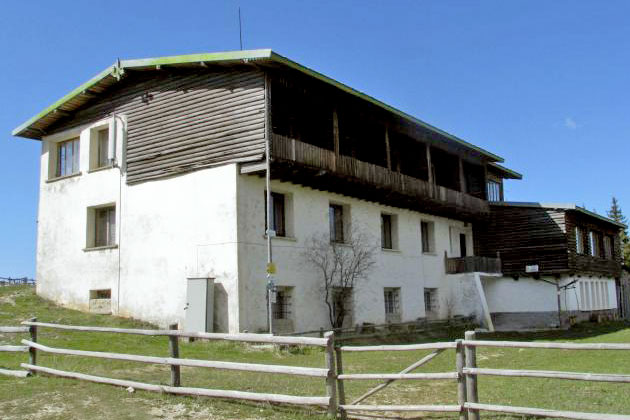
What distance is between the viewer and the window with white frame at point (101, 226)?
2356 centimetres

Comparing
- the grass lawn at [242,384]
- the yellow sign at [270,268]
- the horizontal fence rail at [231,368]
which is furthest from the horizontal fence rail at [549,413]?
the yellow sign at [270,268]

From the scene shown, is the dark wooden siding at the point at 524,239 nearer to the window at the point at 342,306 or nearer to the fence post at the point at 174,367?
the window at the point at 342,306

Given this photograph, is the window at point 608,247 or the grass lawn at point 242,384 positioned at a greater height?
the window at point 608,247

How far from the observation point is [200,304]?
19.0 meters

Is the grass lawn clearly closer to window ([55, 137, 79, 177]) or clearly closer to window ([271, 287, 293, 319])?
window ([271, 287, 293, 319])

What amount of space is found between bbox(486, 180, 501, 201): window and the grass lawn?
56.6 ft

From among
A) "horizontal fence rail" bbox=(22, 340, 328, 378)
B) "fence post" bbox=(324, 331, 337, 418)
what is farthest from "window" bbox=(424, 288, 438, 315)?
"fence post" bbox=(324, 331, 337, 418)

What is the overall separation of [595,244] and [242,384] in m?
31.7

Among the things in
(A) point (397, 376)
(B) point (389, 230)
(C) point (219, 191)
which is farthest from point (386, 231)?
(A) point (397, 376)

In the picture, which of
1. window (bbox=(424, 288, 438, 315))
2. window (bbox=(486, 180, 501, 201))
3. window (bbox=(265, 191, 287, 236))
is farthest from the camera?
window (bbox=(486, 180, 501, 201))

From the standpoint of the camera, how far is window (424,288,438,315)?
95.0ft

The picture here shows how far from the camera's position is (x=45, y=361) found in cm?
1350

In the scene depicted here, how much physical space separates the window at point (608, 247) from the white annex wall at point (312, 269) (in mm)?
14275

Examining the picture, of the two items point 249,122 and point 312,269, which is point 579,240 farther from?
point 249,122
